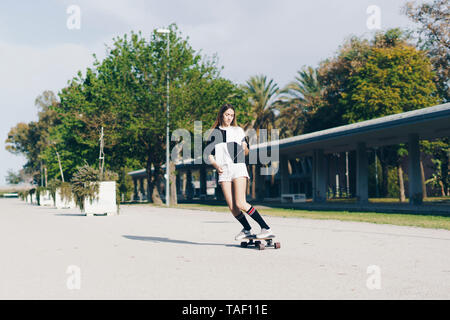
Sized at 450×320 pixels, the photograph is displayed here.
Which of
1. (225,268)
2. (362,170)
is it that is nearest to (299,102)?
(362,170)

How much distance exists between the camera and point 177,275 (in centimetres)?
625

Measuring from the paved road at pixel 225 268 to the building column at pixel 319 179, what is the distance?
24666 mm

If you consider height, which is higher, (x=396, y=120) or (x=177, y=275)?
(x=396, y=120)

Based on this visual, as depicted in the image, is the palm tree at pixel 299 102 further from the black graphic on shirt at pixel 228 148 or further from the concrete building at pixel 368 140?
the black graphic on shirt at pixel 228 148

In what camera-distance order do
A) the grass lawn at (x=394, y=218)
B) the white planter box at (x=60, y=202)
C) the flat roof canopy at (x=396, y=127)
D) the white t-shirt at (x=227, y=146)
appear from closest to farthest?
the white t-shirt at (x=227, y=146) → the grass lawn at (x=394, y=218) → the flat roof canopy at (x=396, y=127) → the white planter box at (x=60, y=202)

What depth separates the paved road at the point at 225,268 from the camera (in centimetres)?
521

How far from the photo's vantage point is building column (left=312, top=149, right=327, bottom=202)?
35750mm

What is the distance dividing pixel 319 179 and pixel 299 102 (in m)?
15.6

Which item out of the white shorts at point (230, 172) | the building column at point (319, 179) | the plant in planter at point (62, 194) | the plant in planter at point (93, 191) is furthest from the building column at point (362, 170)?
the white shorts at point (230, 172)

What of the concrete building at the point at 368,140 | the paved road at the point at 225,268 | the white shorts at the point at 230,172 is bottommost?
the paved road at the point at 225,268

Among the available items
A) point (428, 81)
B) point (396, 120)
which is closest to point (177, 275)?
point (396, 120)

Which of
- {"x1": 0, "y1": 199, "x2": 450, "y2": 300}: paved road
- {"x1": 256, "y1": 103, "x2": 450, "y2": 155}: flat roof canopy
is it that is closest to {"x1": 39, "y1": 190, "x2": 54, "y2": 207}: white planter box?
{"x1": 256, "y1": 103, "x2": 450, "y2": 155}: flat roof canopy
